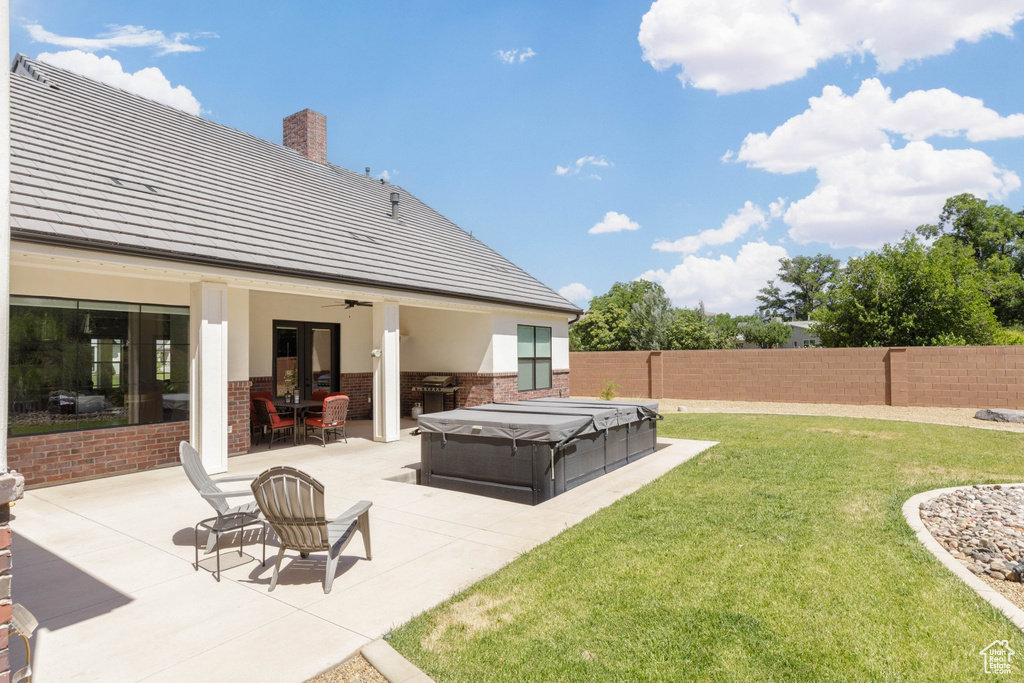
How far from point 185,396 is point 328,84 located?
10.8 meters

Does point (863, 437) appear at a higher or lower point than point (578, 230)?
lower

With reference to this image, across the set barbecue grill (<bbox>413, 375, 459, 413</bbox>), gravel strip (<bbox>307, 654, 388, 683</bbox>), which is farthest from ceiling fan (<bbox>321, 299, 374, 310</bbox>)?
gravel strip (<bbox>307, 654, 388, 683</bbox>)

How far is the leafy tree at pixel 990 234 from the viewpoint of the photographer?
38906 mm

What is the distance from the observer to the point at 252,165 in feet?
43.8

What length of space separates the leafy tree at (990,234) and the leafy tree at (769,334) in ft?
70.5

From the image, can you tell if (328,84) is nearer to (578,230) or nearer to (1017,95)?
(578,230)

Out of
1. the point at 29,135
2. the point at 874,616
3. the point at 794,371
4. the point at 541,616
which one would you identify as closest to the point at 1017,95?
the point at 794,371

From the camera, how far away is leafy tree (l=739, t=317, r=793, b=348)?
63.7m

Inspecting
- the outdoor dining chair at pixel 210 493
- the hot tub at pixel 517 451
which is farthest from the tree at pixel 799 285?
the outdoor dining chair at pixel 210 493

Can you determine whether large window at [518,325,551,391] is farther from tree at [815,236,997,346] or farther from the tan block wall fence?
tree at [815,236,997,346]

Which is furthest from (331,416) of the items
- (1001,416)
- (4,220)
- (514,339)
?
(1001,416)

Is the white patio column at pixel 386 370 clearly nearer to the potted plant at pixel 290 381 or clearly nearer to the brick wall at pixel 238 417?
the brick wall at pixel 238 417

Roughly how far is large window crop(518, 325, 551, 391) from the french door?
5.11 metres

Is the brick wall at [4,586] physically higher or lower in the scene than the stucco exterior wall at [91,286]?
lower
